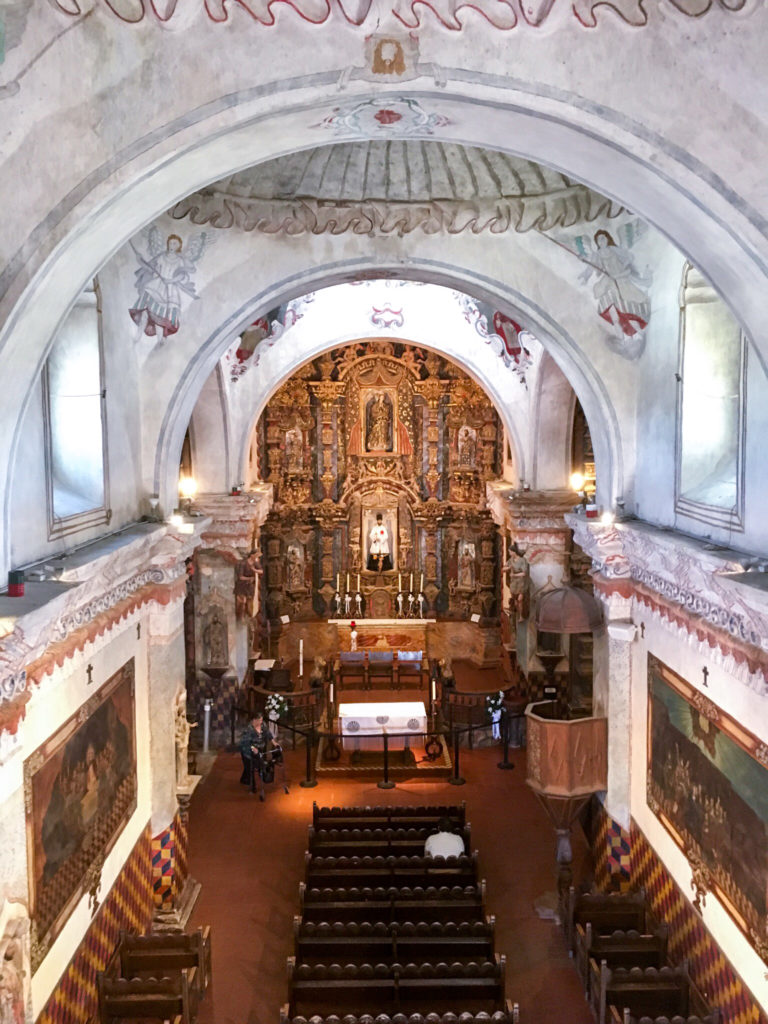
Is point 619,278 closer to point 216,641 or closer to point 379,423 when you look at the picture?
point 216,641

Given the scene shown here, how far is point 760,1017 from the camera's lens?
24.0 feet

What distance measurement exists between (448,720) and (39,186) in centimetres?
1359

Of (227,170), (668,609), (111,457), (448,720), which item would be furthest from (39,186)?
(448,720)

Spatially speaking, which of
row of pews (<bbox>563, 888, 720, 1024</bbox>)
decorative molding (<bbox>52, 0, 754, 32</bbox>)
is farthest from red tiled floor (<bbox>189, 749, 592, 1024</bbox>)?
decorative molding (<bbox>52, 0, 754, 32</bbox>)

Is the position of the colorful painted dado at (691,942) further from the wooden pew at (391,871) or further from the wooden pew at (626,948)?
the wooden pew at (391,871)

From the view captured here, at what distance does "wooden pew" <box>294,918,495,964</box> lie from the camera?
9586mm

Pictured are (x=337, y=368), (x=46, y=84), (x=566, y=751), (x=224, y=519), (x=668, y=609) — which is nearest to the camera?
(x=46, y=84)

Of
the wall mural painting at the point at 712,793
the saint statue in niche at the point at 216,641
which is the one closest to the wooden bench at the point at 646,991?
the wall mural painting at the point at 712,793

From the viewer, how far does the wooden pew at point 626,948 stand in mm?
9445

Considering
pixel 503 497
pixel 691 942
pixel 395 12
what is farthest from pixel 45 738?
pixel 503 497

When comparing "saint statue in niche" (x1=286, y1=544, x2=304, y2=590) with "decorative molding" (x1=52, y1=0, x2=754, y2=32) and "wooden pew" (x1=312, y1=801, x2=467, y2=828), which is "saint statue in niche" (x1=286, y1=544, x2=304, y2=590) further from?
"decorative molding" (x1=52, y1=0, x2=754, y2=32)

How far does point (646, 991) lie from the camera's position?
8766 mm

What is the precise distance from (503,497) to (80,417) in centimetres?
1071

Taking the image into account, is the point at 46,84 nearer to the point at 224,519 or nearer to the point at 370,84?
the point at 370,84
